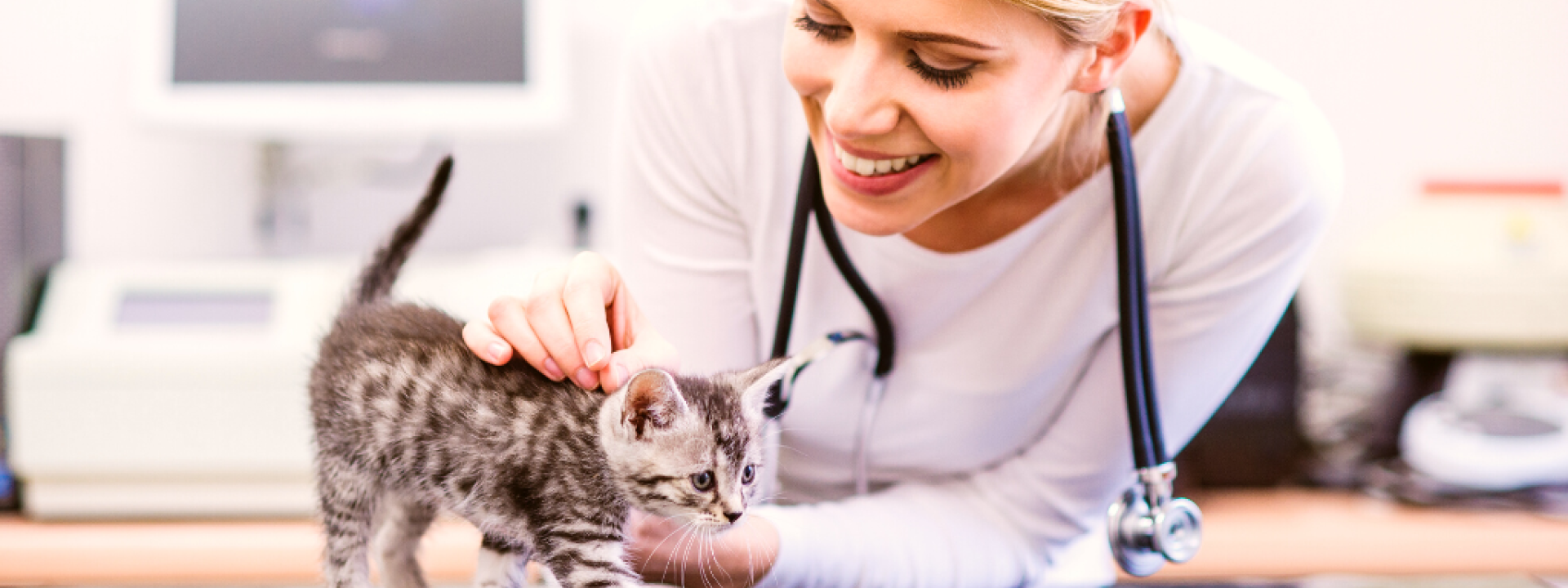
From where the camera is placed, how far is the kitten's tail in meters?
0.65

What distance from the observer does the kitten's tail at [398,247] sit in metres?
0.65

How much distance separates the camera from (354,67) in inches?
60.3

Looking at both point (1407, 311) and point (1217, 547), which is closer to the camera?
point (1217, 547)

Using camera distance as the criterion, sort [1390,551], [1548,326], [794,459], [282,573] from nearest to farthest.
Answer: [794,459], [282,573], [1390,551], [1548,326]

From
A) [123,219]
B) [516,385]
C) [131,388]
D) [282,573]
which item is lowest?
[282,573]

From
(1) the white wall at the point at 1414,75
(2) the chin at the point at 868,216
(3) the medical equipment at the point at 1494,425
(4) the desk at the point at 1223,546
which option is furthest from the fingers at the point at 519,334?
(1) the white wall at the point at 1414,75

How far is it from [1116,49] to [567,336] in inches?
15.2

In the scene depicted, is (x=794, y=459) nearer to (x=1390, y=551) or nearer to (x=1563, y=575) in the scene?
(x=1390, y=551)

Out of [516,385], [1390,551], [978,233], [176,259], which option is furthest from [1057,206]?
[176,259]

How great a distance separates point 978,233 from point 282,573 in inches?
36.2

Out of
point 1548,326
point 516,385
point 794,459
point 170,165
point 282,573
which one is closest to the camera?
point 516,385

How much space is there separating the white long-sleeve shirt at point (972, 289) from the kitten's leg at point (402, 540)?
219 mm

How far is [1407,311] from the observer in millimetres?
1509

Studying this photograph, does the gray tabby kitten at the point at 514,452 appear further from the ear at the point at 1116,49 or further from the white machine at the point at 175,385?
the white machine at the point at 175,385
